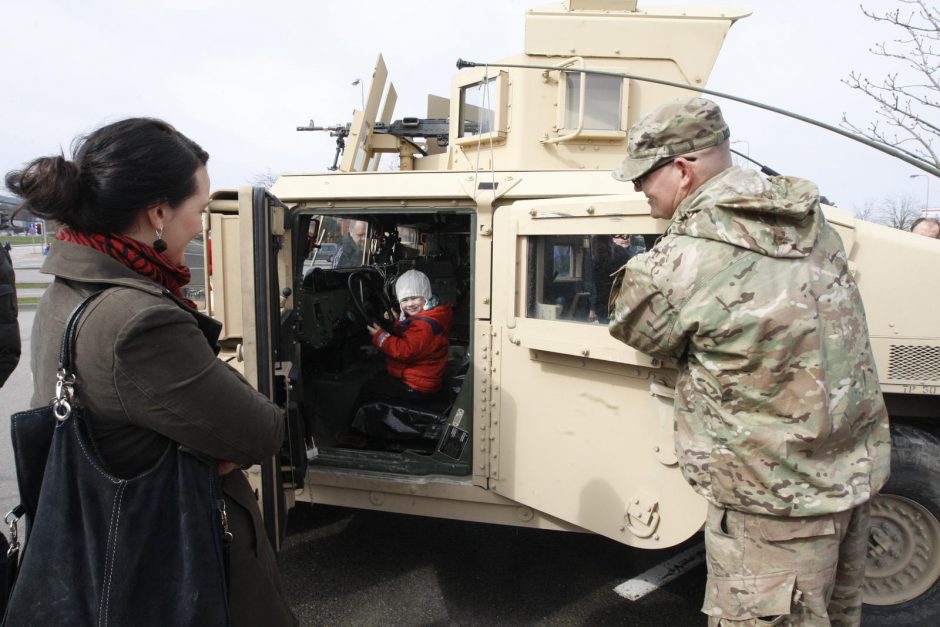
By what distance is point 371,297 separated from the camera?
4539 millimetres

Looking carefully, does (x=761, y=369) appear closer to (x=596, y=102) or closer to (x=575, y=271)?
(x=575, y=271)

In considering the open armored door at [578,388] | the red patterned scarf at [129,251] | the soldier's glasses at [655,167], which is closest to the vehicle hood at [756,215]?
the soldier's glasses at [655,167]

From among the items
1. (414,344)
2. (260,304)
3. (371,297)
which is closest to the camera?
(260,304)

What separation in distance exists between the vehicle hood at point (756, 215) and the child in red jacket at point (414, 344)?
2.02 m

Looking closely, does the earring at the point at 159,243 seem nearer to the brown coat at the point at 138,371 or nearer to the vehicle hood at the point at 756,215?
the brown coat at the point at 138,371

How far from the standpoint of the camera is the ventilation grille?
2418mm

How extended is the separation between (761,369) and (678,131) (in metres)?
0.69

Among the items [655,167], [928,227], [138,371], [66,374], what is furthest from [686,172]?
[928,227]

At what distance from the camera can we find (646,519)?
8.05ft

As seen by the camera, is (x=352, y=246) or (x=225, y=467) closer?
(x=225, y=467)

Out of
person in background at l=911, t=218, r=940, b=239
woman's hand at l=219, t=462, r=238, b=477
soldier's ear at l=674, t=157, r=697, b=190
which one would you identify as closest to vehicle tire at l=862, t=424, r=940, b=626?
soldier's ear at l=674, t=157, r=697, b=190

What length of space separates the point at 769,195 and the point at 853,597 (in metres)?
1.24

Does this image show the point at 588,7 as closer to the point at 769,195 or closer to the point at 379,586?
the point at 769,195

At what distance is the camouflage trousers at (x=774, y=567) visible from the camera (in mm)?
1672
